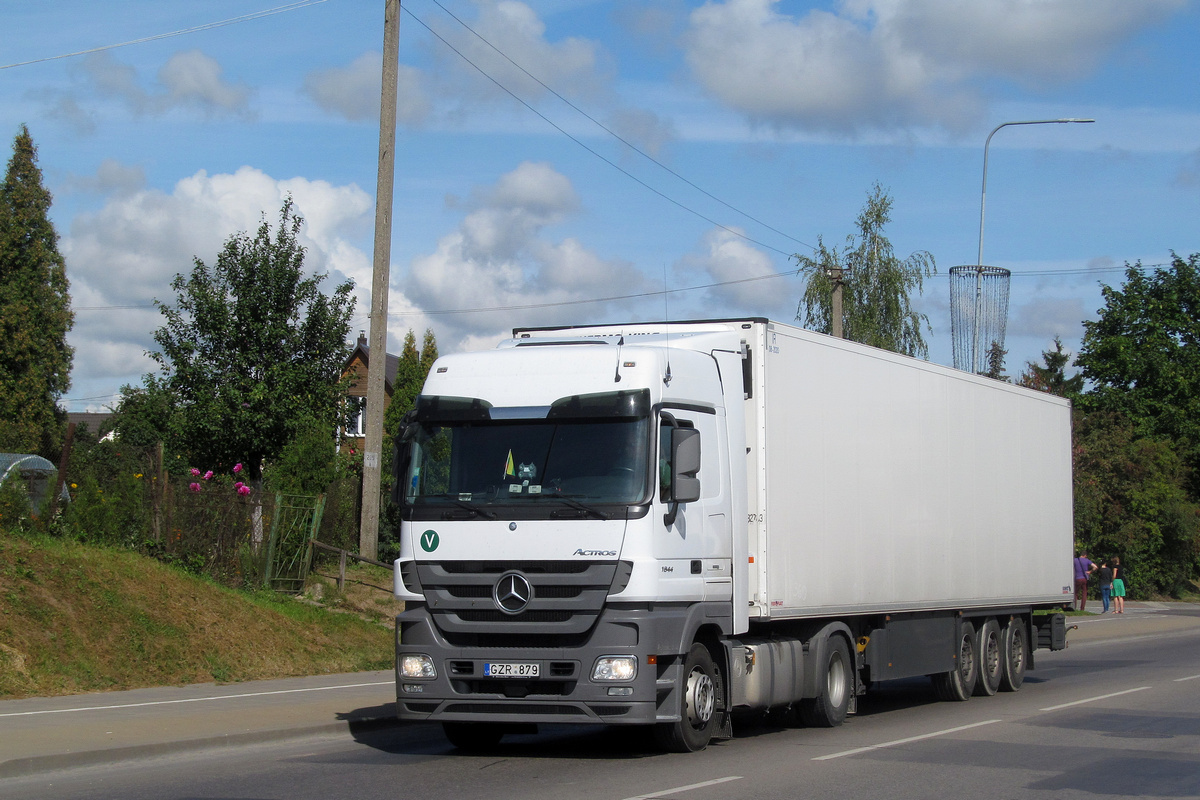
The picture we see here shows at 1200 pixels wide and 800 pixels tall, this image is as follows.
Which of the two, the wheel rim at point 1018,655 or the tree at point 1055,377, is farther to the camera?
the tree at point 1055,377

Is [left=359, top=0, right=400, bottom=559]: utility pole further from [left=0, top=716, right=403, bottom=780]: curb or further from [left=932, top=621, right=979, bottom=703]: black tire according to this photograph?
[left=932, top=621, right=979, bottom=703]: black tire

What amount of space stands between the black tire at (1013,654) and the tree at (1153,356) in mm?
44053

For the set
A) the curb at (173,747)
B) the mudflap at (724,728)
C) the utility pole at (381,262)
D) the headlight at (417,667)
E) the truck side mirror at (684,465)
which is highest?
the utility pole at (381,262)

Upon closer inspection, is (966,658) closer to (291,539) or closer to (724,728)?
(724,728)

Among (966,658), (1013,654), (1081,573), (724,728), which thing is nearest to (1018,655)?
(1013,654)

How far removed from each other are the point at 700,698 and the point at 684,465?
6.63 ft

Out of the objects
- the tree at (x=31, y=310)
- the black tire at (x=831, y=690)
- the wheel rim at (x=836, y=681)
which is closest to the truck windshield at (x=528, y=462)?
the black tire at (x=831, y=690)

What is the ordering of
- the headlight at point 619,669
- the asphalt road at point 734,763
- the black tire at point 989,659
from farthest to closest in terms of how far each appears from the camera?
the black tire at point 989,659, the headlight at point 619,669, the asphalt road at point 734,763

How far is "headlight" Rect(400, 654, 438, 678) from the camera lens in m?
10.2

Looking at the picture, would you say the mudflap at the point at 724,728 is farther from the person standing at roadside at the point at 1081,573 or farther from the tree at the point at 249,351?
the person standing at roadside at the point at 1081,573

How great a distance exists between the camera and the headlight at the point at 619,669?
9672 millimetres

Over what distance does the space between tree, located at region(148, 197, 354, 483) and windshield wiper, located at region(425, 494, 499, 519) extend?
11.6 metres

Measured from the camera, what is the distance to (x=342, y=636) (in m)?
18.5

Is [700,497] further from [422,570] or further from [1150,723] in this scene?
[1150,723]
